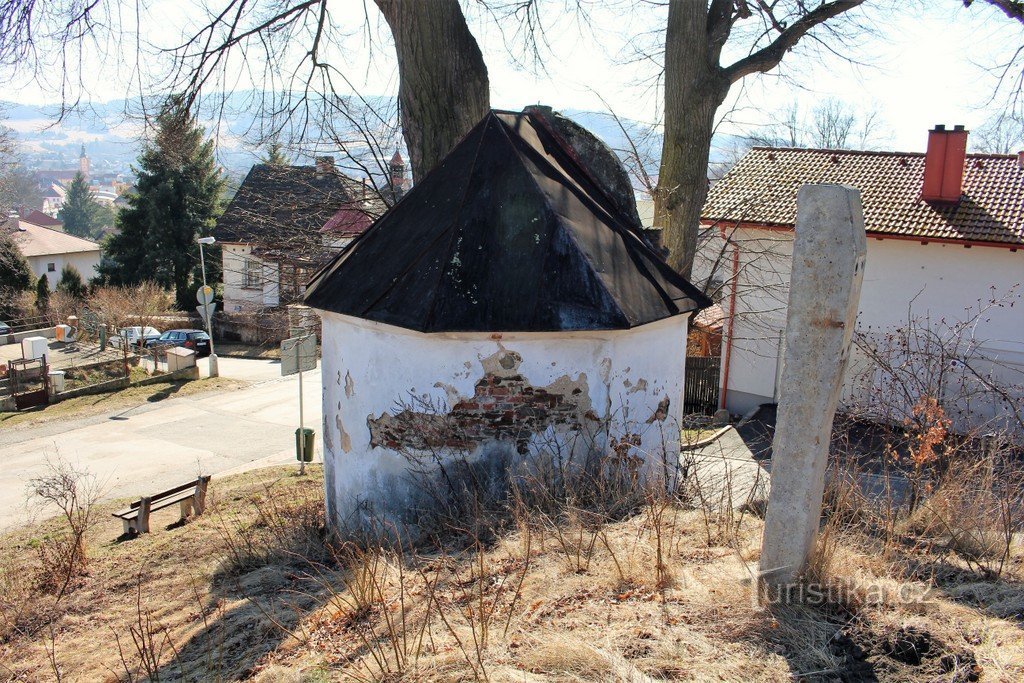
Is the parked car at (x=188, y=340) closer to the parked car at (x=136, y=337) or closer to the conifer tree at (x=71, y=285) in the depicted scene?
the parked car at (x=136, y=337)

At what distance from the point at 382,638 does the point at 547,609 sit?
999 mm

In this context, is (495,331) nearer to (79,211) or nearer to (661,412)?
(661,412)

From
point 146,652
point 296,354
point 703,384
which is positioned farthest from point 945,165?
point 146,652

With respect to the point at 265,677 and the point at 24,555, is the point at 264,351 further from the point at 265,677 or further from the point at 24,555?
the point at 265,677

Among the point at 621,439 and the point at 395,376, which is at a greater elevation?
the point at 395,376

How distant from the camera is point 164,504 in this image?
11672 mm

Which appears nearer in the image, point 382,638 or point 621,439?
point 382,638

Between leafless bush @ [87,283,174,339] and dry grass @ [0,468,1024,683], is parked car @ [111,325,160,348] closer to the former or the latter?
leafless bush @ [87,283,174,339]

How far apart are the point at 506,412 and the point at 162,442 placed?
15.3 m

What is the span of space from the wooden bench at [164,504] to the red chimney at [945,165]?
1604 cm

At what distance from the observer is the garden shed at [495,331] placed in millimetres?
6906

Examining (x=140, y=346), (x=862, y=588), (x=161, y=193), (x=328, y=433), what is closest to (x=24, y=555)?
(x=328, y=433)

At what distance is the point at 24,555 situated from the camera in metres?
10.3

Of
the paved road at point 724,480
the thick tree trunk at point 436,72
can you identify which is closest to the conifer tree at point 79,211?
the thick tree trunk at point 436,72
